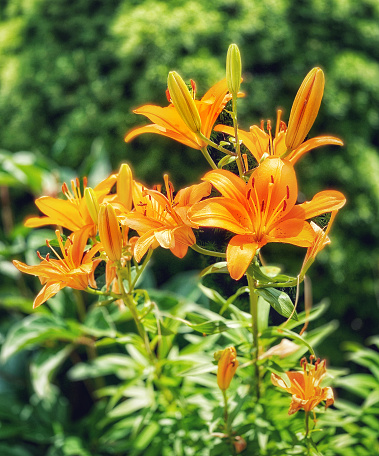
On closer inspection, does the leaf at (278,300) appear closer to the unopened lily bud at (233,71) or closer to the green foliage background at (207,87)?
the unopened lily bud at (233,71)

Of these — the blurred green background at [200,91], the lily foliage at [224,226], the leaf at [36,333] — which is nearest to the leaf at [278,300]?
the lily foliage at [224,226]

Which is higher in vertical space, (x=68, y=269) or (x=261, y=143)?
(x=261, y=143)

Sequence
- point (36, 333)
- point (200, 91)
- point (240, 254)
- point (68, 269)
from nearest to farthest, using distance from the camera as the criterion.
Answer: point (240, 254) → point (68, 269) → point (36, 333) → point (200, 91)

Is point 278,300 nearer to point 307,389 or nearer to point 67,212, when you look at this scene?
point 307,389

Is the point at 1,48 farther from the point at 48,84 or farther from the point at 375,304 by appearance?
the point at 375,304

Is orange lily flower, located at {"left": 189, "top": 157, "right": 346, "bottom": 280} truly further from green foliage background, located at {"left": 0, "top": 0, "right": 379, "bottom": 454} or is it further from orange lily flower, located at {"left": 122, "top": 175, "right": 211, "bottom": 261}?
green foliage background, located at {"left": 0, "top": 0, "right": 379, "bottom": 454}

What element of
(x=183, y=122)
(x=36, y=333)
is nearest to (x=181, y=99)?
(x=183, y=122)

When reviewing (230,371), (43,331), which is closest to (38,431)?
(43,331)

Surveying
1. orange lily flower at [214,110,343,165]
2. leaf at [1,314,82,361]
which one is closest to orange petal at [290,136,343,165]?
orange lily flower at [214,110,343,165]
